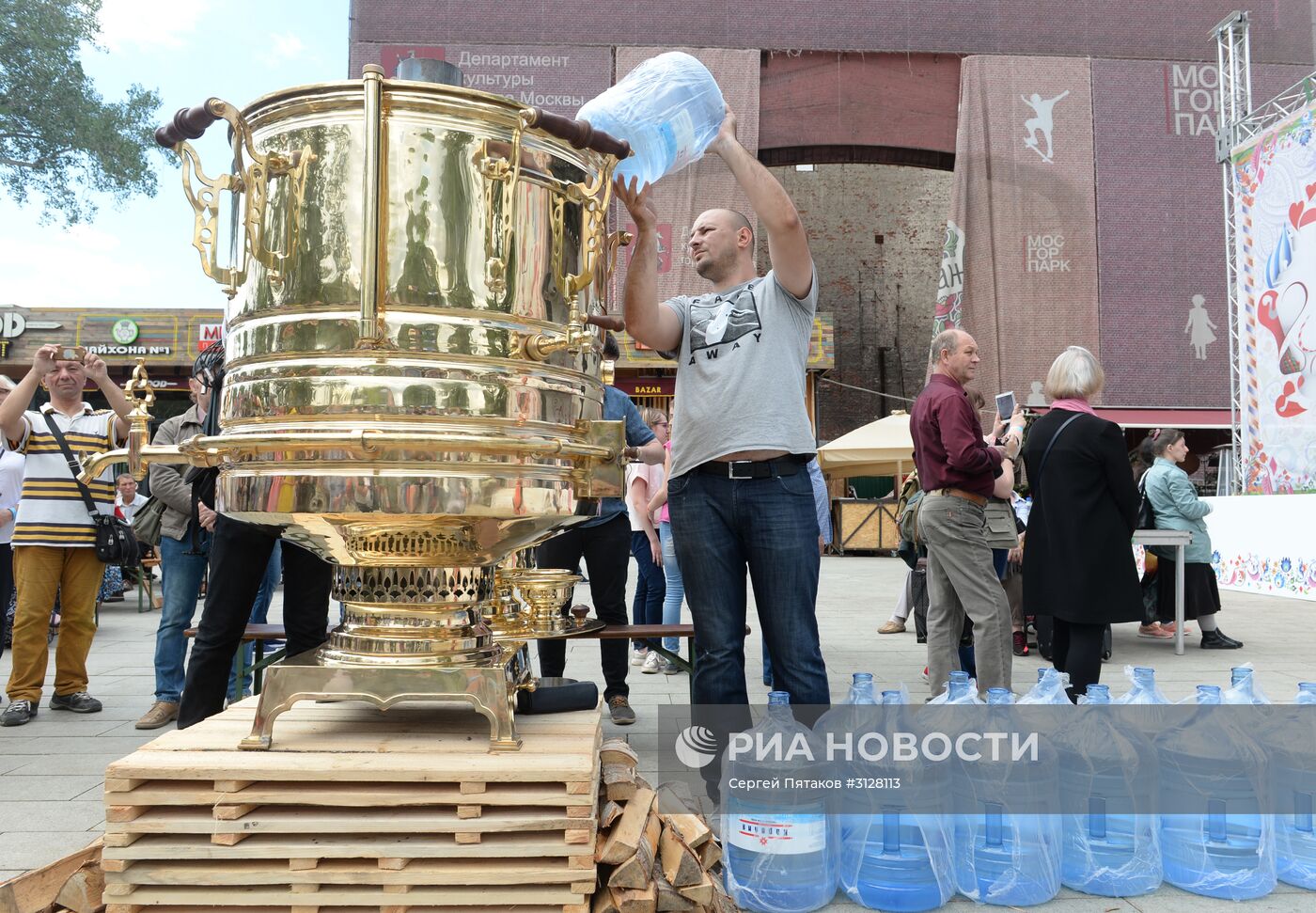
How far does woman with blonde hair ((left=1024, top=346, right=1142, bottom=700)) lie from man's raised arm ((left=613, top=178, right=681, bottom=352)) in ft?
5.93

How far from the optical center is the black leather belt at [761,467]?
103 inches

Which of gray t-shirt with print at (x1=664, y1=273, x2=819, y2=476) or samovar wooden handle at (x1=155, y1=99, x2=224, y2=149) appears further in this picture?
gray t-shirt with print at (x1=664, y1=273, x2=819, y2=476)

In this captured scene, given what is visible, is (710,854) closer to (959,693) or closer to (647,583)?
(959,693)

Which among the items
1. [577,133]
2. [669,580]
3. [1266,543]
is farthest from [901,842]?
[1266,543]

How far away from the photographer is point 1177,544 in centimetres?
646

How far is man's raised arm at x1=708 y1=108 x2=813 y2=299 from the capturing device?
246 centimetres

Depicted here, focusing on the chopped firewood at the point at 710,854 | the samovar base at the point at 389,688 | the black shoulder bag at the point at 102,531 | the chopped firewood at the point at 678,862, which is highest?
the black shoulder bag at the point at 102,531

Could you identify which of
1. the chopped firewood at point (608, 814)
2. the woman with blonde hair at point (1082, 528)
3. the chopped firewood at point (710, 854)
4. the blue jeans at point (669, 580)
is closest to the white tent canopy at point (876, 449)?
the blue jeans at point (669, 580)

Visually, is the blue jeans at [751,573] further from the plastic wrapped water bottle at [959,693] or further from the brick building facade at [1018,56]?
the brick building facade at [1018,56]

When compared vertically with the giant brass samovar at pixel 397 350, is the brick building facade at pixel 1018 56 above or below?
above

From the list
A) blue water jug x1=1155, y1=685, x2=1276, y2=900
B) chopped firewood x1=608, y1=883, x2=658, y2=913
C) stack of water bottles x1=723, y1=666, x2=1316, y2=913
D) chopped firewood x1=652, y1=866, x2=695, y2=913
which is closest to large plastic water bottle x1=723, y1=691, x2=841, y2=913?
stack of water bottles x1=723, y1=666, x2=1316, y2=913

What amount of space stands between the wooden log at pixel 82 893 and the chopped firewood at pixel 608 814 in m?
0.97

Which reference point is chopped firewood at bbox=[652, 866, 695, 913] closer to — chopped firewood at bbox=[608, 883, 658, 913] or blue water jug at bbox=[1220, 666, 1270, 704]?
chopped firewood at bbox=[608, 883, 658, 913]

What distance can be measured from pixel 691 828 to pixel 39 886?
4.56 feet
